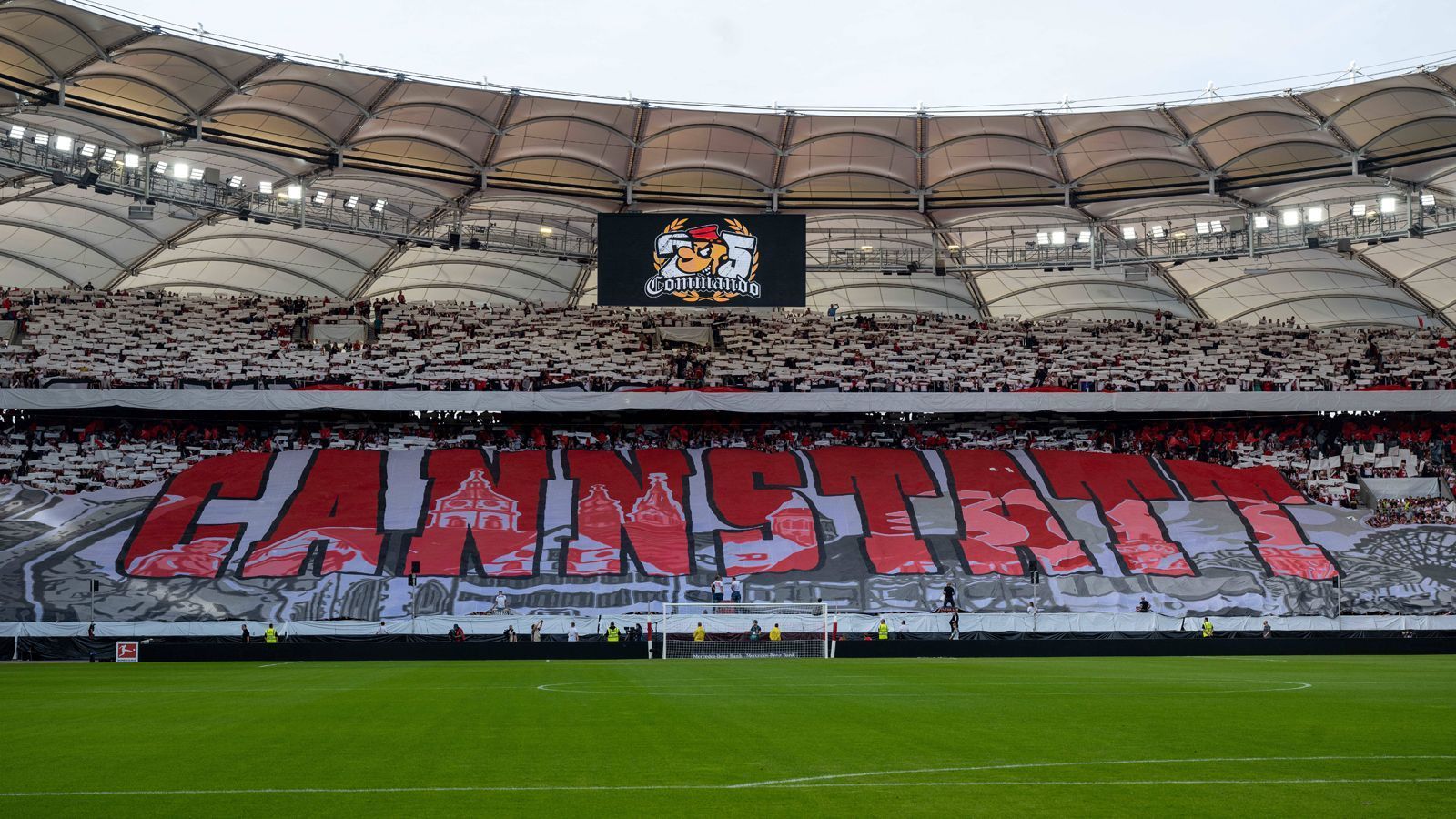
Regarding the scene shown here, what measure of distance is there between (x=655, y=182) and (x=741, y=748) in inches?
1584

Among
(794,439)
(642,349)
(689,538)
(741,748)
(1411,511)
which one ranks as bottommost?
(741,748)

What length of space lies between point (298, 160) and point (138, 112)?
6.33 metres

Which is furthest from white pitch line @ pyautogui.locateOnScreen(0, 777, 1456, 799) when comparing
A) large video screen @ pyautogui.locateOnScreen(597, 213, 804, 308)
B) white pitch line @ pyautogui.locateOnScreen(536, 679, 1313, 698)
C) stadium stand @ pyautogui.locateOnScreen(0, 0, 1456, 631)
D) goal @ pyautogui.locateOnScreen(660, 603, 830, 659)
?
large video screen @ pyautogui.locateOnScreen(597, 213, 804, 308)

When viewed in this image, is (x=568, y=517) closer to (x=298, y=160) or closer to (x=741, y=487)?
(x=741, y=487)

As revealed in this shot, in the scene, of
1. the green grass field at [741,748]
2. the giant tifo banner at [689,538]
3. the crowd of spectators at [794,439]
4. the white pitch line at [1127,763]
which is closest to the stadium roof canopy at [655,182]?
the crowd of spectators at [794,439]

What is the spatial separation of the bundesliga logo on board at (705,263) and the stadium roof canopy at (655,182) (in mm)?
2854

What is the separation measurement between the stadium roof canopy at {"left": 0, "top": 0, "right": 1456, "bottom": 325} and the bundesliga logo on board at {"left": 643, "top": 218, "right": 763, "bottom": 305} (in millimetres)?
2854

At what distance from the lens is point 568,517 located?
48688 millimetres

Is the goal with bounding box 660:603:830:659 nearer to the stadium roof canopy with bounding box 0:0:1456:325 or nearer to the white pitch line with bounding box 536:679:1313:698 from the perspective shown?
the white pitch line with bounding box 536:679:1313:698

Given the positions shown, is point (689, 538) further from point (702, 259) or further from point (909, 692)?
point (909, 692)

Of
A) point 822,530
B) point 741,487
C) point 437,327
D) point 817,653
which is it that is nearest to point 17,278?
point 437,327

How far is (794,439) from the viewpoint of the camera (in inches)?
2224

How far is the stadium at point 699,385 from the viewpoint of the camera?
38.0 metres

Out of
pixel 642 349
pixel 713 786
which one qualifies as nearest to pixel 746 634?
pixel 642 349
